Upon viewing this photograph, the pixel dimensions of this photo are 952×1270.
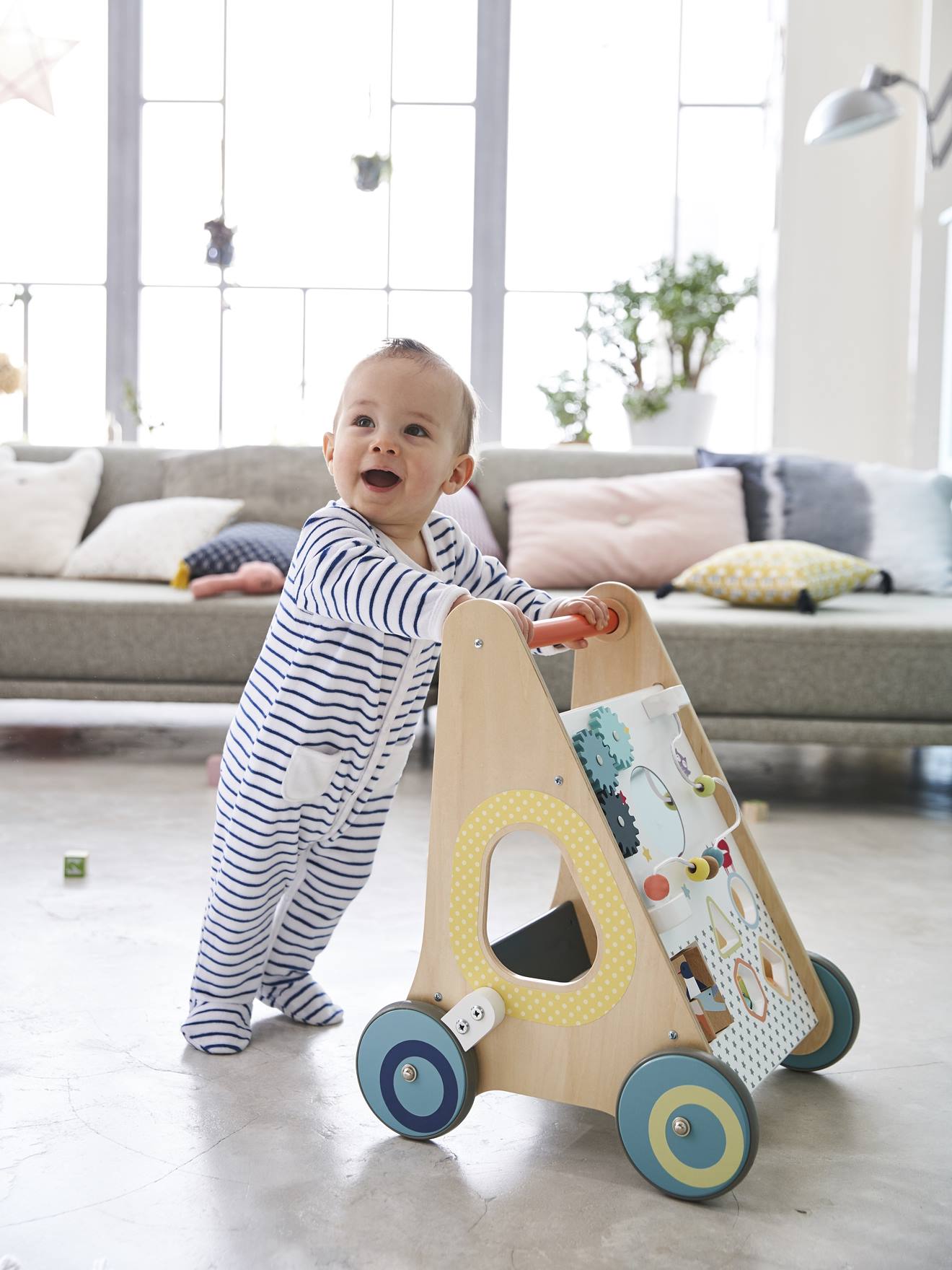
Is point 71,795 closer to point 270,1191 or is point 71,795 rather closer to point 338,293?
point 270,1191

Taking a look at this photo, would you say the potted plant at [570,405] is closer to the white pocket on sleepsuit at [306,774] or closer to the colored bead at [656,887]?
the white pocket on sleepsuit at [306,774]

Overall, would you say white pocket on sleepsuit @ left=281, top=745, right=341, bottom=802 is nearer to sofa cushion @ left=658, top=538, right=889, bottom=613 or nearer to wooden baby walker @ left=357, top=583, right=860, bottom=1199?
wooden baby walker @ left=357, top=583, right=860, bottom=1199

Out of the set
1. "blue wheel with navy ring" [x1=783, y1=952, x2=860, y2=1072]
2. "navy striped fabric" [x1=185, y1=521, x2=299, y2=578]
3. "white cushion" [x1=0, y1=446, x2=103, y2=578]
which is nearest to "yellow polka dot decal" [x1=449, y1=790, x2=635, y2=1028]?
"blue wheel with navy ring" [x1=783, y1=952, x2=860, y2=1072]

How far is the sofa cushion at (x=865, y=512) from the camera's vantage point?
3.06m

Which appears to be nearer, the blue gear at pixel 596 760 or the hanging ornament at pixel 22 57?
the blue gear at pixel 596 760

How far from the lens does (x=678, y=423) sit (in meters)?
4.12

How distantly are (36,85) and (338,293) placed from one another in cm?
125

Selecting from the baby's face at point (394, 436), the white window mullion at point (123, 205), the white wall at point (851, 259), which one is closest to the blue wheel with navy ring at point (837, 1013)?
the baby's face at point (394, 436)

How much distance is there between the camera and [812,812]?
8.36 ft

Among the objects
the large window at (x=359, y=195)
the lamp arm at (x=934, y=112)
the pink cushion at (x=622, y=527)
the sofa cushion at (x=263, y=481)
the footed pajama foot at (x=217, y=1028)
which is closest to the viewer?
the footed pajama foot at (x=217, y=1028)

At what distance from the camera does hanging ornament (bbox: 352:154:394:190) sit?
4.43 metres

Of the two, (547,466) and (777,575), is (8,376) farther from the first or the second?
(777,575)

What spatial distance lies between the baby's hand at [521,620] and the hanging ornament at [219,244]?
3680 mm

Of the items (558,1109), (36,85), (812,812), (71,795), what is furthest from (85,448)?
(558,1109)
